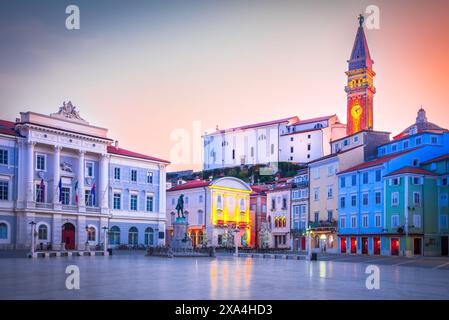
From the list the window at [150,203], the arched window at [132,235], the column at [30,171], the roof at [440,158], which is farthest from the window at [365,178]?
the column at [30,171]

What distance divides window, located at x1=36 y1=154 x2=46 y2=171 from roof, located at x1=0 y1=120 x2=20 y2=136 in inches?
148

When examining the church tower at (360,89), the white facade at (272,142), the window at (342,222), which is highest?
the church tower at (360,89)

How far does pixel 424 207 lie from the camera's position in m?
61.2

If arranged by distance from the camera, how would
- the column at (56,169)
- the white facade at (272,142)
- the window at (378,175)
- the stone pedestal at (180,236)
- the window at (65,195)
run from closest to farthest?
1. the stone pedestal at (180,236)
2. the column at (56,169)
3. the window at (378,175)
4. the window at (65,195)
5. the white facade at (272,142)

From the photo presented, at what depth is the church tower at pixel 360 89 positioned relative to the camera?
13325 centimetres

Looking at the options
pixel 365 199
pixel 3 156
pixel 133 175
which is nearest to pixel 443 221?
pixel 365 199

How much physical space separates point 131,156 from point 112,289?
5532cm

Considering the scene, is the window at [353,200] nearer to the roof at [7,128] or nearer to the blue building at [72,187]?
the blue building at [72,187]

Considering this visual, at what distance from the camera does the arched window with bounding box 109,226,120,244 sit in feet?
233

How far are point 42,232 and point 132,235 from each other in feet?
46.5

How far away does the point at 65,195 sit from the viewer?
219 ft

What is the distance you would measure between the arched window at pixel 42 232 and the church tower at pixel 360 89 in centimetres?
8763
